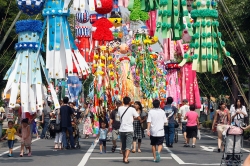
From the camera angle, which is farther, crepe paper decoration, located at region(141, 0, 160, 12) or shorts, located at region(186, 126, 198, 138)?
shorts, located at region(186, 126, 198, 138)

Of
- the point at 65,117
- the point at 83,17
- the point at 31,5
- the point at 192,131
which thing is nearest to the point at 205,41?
the point at 31,5

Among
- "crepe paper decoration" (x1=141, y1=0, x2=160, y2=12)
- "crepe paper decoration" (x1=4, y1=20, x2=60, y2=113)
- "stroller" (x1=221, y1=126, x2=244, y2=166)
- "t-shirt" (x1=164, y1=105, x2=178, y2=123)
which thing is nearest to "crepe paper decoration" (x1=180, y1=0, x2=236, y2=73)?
"crepe paper decoration" (x1=141, y1=0, x2=160, y2=12)

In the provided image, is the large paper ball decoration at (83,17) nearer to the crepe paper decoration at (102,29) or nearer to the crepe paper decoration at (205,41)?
the crepe paper decoration at (102,29)

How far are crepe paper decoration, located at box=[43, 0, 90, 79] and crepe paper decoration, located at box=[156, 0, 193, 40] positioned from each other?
236 centimetres

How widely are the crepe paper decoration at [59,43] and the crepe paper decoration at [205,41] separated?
292 cm

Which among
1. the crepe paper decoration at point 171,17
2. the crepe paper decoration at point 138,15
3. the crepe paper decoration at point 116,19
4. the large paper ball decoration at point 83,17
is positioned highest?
the large paper ball decoration at point 83,17

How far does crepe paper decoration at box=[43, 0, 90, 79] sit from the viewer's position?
740 inches

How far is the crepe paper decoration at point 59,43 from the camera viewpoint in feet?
61.7

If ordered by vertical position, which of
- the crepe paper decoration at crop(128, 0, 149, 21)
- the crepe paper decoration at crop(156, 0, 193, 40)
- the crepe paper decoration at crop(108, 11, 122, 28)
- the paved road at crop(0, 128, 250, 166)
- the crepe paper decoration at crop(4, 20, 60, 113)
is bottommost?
the paved road at crop(0, 128, 250, 166)

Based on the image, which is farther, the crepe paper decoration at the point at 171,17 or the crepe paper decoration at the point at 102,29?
the crepe paper decoration at the point at 102,29

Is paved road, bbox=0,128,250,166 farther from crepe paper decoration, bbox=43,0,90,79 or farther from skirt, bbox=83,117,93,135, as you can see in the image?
skirt, bbox=83,117,93,135

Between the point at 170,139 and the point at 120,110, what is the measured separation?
6206 millimetres

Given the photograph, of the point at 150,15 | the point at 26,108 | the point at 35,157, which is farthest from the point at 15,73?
the point at 150,15

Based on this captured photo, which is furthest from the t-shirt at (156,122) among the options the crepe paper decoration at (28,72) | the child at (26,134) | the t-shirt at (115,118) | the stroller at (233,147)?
the child at (26,134)
